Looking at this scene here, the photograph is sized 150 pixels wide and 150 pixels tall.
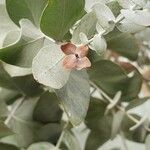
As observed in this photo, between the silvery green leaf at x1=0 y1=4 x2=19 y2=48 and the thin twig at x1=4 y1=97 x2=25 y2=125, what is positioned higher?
the silvery green leaf at x1=0 y1=4 x2=19 y2=48

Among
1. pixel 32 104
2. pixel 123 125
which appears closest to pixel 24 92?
pixel 32 104

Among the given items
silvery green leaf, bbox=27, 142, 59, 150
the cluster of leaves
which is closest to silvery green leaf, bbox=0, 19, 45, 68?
the cluster of leaves

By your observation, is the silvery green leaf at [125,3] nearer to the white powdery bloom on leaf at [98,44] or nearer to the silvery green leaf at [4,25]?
the white powdery bloom on leaf at [98,44]

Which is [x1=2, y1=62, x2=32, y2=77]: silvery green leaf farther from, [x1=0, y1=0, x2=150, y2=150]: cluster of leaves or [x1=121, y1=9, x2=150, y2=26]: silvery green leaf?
[x1=121, y1=9, x2=150, y2=26]: silvery green leaf

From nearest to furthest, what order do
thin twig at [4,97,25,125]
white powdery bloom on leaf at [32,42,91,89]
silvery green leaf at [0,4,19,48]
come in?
1. white powdery bloom on leaf at [32,42,91,89]
2. silvery green leaf at [0,4,19,48]
3. thin twig at [4,97,25,125]

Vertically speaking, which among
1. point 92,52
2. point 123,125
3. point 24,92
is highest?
point 92,52

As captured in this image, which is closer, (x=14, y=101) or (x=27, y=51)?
(x=27, y=51)

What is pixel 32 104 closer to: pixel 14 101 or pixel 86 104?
pixel 14 101
